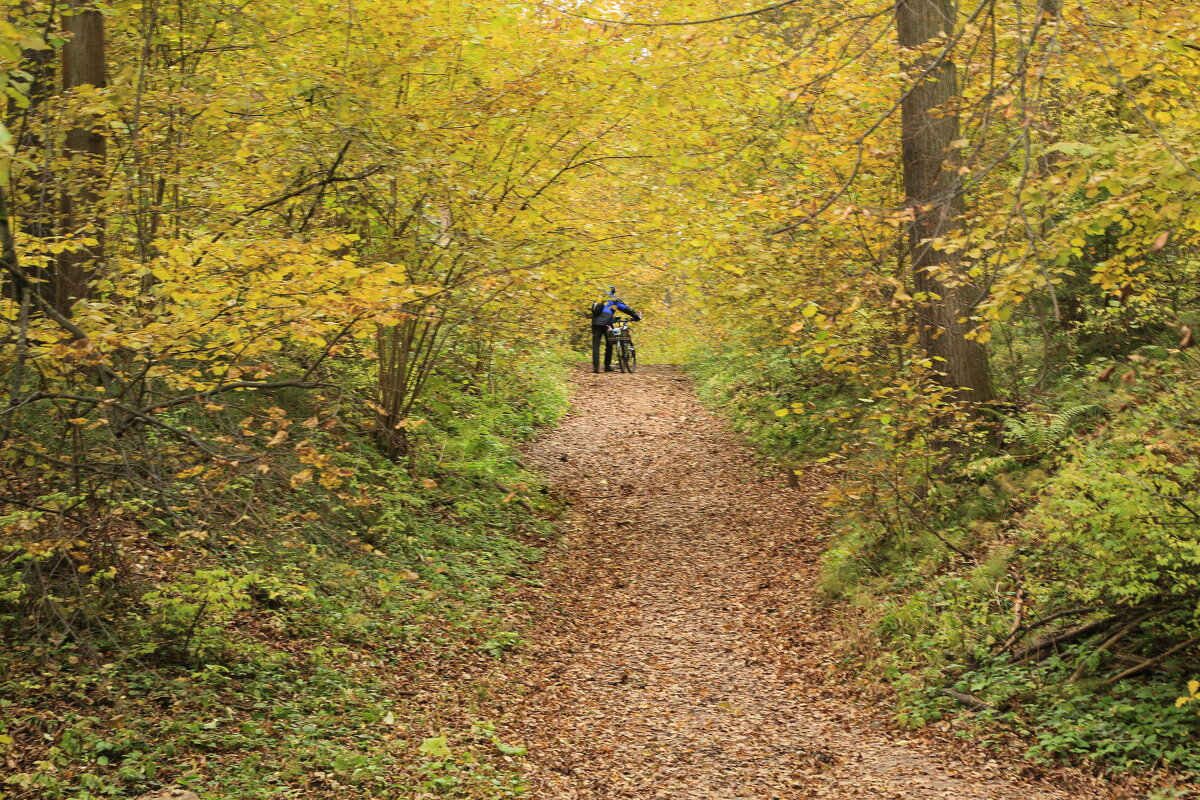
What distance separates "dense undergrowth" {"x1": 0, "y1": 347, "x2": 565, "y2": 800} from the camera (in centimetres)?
542

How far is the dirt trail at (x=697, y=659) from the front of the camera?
21.7 feet

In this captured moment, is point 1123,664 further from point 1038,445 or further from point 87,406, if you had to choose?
point 87,406

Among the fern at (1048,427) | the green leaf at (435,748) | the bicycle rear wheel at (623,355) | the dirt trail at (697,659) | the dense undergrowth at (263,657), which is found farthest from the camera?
the bicycle rear wheel at (623,355)

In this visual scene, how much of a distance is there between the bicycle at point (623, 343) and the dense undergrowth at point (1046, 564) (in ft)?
39.7

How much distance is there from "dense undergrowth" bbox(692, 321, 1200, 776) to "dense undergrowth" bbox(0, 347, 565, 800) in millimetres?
3746

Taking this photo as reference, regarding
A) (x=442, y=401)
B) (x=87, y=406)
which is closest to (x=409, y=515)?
(x=442, y=401)

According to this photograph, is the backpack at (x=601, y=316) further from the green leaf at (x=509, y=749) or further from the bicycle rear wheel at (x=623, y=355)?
the green leaf at (x=509, y=749)

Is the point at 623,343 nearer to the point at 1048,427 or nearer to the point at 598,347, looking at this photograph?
the point at 598,347

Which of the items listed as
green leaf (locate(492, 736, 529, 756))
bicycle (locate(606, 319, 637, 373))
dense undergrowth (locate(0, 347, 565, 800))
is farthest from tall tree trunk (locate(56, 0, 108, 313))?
bicycle (locate(606, 319, 637, 373))

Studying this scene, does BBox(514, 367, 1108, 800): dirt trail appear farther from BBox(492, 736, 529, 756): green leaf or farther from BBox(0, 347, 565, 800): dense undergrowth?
BBox(0, 347, 565, 800): dense undergrowth

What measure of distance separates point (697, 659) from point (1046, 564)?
3.37m

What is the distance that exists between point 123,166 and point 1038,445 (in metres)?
8.60

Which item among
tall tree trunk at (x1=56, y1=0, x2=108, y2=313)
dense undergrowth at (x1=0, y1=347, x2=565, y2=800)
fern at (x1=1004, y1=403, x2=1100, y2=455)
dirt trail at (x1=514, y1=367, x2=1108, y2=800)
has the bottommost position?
dirt trail at (x1=514, y1=367, x2=1108, y2=800)

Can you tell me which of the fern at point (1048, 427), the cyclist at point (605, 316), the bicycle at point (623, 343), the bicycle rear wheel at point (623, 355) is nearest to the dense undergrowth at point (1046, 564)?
the fern at point (1048, 427)
